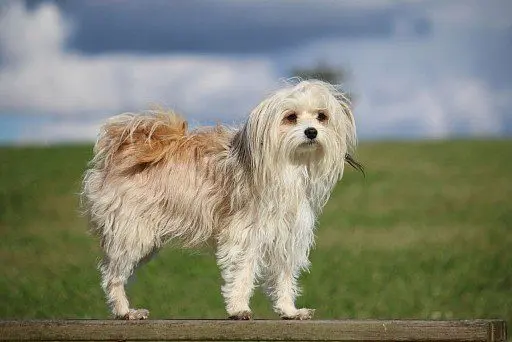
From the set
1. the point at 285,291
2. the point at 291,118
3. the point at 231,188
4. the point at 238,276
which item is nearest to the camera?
the point at 291,118

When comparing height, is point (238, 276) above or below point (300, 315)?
above

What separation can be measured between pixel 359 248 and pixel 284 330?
1336 cm

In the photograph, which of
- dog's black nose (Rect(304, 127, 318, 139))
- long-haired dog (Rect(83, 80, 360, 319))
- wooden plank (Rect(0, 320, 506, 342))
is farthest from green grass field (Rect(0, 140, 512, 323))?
dog's black nose (Rect(304, 127, 318, 139))

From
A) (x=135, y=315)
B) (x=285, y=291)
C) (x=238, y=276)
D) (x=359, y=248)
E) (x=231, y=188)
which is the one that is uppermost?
(x=231, y=188)

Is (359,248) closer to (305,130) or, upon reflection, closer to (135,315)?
(135,315)

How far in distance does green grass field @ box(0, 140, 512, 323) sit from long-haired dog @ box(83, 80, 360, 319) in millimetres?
524

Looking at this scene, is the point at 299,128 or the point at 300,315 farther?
the point at 300,315

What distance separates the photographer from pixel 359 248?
19.4 m

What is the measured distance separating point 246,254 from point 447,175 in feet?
70.3

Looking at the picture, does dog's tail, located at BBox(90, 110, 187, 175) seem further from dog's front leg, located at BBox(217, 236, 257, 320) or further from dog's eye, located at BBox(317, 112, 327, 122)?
dog's eye, located at BBox(317, 112, 327, 122)

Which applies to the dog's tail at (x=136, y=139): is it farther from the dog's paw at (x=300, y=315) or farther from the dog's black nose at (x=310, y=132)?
the dog's paw at (x=300, y=315)

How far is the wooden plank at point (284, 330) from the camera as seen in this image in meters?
6.08

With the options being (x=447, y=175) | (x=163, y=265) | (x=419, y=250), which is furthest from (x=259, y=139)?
→ (x=447, y=175)

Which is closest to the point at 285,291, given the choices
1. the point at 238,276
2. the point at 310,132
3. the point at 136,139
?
the point at 238,276
